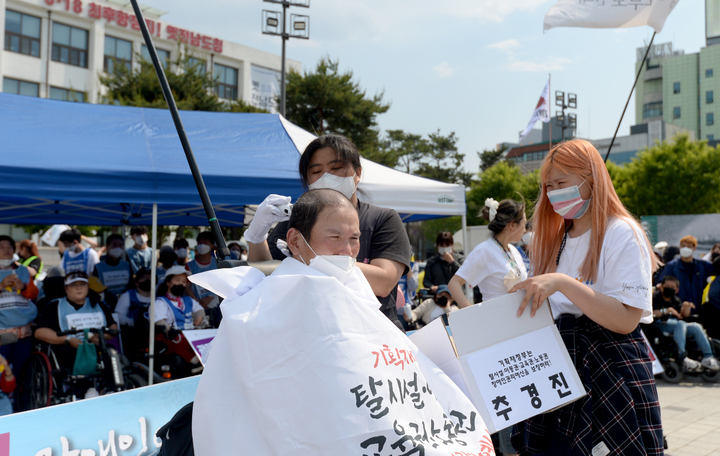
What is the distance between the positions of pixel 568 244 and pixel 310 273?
114 cm

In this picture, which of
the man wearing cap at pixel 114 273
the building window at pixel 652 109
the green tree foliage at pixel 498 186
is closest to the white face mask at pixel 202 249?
the man wearing cap at pixel 114 273

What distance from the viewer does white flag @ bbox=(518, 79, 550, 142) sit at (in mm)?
17844

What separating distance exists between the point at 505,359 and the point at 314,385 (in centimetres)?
82

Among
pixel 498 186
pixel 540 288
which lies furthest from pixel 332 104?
pixel 540 288

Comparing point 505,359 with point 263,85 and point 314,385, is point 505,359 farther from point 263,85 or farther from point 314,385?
point 263,85

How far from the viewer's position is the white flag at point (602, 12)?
3957mm

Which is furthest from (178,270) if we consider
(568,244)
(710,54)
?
(710,54)

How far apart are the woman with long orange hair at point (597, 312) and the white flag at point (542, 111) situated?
53.7 ft

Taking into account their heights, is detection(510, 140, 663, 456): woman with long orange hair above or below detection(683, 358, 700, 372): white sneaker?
above

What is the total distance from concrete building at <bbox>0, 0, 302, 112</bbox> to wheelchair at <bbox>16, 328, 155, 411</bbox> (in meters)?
22.1

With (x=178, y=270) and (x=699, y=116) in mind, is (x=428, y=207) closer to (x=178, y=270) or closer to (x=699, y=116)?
(x=178, y=270)

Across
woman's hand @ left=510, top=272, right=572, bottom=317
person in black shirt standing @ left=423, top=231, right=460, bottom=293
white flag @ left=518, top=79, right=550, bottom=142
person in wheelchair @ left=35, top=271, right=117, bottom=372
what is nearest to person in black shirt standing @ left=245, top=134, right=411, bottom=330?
woman's hand @ left=510, top=272, right=572, bottom=317

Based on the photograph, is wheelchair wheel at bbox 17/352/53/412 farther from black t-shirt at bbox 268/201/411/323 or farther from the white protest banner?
the white protest banner

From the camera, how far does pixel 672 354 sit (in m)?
7.45
